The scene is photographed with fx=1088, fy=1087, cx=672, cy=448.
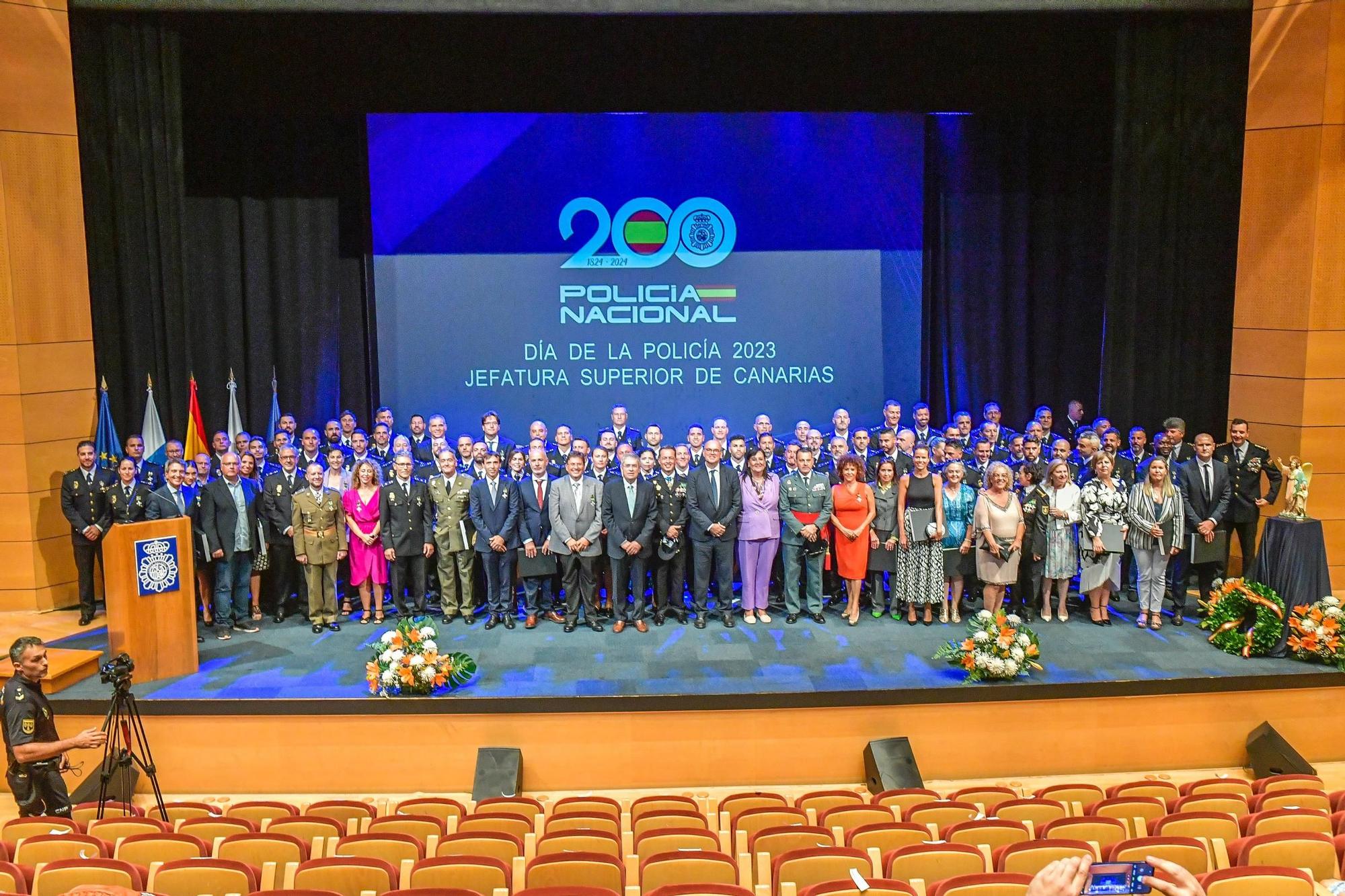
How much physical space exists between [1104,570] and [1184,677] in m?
1.13

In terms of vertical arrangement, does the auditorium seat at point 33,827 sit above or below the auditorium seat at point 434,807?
above

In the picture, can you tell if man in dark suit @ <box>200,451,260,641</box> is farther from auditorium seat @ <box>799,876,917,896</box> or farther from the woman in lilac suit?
auditorium seat @ <box>799,876,917,896</box>

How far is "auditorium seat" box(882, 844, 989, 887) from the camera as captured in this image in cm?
379

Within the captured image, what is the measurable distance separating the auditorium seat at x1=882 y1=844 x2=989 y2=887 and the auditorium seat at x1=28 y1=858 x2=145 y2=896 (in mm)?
2589

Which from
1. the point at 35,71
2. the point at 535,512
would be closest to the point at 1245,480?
the point at 535,512

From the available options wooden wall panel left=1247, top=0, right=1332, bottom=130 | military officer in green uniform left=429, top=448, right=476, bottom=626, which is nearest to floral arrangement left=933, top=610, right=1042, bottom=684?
military officer in green uniform left=429, top=448, right=476, bottom=626

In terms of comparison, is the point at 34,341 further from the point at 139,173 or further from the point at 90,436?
the point at 139,173

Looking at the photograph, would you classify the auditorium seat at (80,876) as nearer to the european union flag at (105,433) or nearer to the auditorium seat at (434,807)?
the auditorium seat at (434,807)

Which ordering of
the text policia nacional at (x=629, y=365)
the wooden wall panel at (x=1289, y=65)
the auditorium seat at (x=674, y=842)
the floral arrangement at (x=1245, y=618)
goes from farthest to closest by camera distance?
the text policia nacional at (x=629, y=365) → the wooden wall panel at (x=1289, y=65) → the floral arrangement at (x=1245, y=618) → the auditorium seat at (x=674, y=842)

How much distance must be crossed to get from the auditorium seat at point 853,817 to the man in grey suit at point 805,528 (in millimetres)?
2965

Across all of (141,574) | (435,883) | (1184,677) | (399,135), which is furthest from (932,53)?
(435,883)

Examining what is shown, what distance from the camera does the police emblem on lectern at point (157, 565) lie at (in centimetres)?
639

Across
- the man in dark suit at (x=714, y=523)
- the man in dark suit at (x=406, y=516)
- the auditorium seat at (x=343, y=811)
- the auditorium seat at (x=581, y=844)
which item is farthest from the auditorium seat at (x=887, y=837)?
the man in dark suit at (x=406, y=516)

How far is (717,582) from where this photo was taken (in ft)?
25.0
